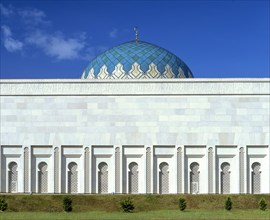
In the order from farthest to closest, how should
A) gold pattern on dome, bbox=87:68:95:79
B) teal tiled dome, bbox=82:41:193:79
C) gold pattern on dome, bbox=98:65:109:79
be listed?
gold pattern on dome, bbox=87:68:95:79, gold pattern on dome, bbox=98:65:109:79, teal tiled dome, bbox=82:41:193:79

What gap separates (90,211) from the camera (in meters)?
19.1

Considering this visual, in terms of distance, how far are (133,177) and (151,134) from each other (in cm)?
203

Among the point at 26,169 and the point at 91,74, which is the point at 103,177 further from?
the point at 91,74

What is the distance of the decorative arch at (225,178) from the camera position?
23766 millimetres

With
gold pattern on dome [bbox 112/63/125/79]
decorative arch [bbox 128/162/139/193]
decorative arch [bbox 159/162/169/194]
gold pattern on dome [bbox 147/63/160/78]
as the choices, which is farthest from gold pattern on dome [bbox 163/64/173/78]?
decorative arch [bbox 128/162/139/193]

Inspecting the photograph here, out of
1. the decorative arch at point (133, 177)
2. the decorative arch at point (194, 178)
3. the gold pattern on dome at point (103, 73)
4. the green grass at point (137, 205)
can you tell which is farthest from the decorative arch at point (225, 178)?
the gold pattern on dome at point (103, 73)

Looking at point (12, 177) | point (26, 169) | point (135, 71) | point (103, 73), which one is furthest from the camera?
point (103, 73)

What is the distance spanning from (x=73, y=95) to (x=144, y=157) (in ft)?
13.4

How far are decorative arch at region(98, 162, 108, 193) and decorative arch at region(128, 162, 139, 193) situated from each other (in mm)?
1035

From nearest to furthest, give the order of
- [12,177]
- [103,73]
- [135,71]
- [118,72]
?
[12,177]
[135,71]
[118,72]
[103,73]

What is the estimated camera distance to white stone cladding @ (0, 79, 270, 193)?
23.6m

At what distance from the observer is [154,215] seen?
17.5 metres

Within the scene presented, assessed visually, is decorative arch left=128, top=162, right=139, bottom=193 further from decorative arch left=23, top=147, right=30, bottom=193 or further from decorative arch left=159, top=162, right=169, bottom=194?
decorative arch left=23, top=147, right=30, bottom=193

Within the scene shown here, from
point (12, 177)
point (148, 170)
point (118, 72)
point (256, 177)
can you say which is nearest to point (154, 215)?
point (148, 170)
